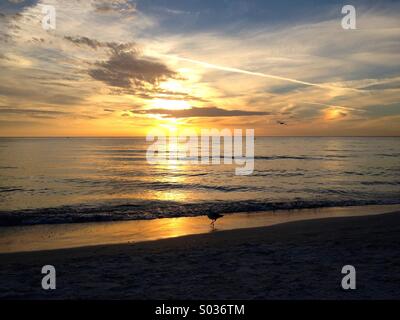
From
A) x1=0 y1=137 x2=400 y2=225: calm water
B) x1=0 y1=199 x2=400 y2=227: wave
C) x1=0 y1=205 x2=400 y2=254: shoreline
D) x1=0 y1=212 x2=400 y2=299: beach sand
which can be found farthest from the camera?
x1=0 y1=137 x2=400 y2=225: calm water

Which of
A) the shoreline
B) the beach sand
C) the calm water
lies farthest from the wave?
the beach sand

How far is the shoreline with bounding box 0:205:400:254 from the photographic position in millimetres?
14320

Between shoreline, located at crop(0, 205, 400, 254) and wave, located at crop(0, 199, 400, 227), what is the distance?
0.95 m

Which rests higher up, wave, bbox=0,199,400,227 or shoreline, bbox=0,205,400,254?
wave, bbox=0,199,400,227

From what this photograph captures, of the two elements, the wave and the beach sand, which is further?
the wave

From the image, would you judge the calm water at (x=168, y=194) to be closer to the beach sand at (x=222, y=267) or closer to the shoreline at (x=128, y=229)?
the shoreline at (x=128, y=229)

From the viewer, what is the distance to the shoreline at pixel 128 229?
1432 cm

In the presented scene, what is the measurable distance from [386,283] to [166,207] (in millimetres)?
Result: 16332

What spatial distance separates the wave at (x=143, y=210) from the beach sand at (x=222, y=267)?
22.3ft

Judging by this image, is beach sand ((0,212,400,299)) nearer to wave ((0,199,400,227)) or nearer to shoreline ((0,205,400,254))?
shoreline ((0,205,400,254))

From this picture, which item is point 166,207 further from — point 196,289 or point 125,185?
point 196,289

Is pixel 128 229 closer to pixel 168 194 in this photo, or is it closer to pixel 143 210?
pixel 143 210

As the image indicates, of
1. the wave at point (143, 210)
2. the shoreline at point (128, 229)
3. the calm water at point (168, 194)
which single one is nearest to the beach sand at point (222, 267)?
the shoreline at point (128, 229)

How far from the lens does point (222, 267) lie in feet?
31.9
